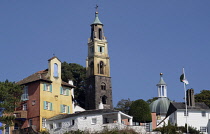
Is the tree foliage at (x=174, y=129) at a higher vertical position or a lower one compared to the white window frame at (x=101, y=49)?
lower

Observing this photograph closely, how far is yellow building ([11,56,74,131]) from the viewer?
7806 cm

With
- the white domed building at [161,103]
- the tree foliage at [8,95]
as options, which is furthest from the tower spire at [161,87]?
the tree foliage at [8,95]

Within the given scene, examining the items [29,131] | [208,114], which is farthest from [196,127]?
[29,131]

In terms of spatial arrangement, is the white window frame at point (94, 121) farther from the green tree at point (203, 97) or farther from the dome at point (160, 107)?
the green tree at point (203, 97)

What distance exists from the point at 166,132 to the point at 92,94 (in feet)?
126

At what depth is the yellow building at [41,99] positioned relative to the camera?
7806 centimetres

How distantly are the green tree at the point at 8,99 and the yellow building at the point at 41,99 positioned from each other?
2.78 m

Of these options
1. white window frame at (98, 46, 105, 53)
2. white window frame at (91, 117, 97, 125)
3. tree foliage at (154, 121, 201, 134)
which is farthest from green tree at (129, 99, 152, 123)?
white window frame at (98, 46, 105, 53)

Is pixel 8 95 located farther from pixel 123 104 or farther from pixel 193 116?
pixel 123 104

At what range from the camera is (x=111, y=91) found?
372 feet

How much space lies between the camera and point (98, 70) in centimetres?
11450

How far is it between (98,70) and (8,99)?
43155 millimetres

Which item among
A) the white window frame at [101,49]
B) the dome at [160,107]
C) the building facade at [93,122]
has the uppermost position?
the white window frame at [101,49]

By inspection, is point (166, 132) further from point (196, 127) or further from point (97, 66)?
point (97, 66)
